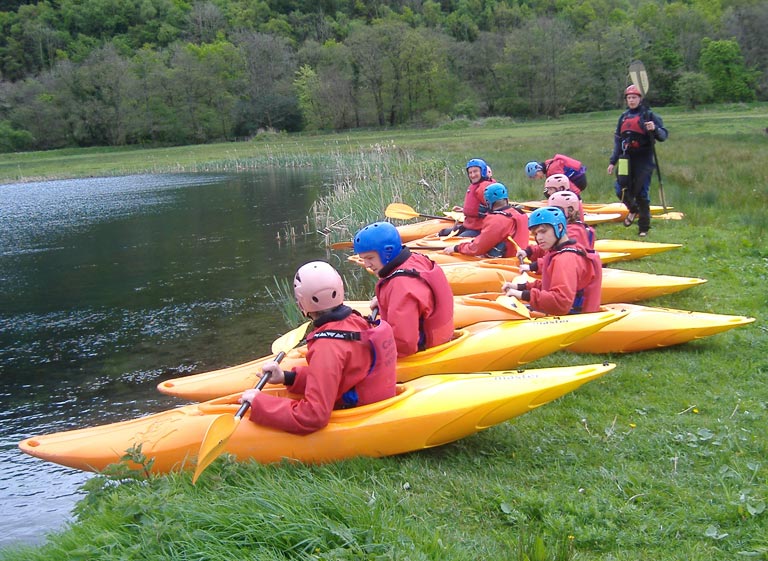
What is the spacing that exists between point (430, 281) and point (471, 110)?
5943 centimetres

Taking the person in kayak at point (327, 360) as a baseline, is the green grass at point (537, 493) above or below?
below

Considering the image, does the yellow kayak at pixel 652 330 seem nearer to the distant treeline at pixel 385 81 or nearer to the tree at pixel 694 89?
the tree at pixel 694 89

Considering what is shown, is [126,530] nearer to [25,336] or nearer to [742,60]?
[25,336]

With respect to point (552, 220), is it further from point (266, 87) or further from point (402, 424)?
point (266, 87)

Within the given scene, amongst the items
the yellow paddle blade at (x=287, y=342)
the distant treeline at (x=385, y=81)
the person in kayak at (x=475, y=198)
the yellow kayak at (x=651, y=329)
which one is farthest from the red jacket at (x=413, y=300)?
the distant treeline at (x=385, y=81)

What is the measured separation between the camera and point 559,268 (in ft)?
19.1

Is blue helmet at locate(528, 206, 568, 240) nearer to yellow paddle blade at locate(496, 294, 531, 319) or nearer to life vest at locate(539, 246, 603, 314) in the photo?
life vest at locate(539, 246, 603, 314)

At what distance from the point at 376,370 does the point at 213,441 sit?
1105 mm

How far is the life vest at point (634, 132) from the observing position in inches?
376

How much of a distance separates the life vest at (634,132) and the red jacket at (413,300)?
18.5 ft

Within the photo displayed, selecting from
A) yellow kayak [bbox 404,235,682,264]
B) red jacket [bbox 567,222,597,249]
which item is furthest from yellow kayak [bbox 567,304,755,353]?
yellow kayak [bbox 404,235,682,264]

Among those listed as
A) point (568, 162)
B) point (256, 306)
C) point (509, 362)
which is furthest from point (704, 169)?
point (509, 362)

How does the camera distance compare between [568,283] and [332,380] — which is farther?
[568,283]

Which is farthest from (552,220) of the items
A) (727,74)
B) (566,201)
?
(727,74)
